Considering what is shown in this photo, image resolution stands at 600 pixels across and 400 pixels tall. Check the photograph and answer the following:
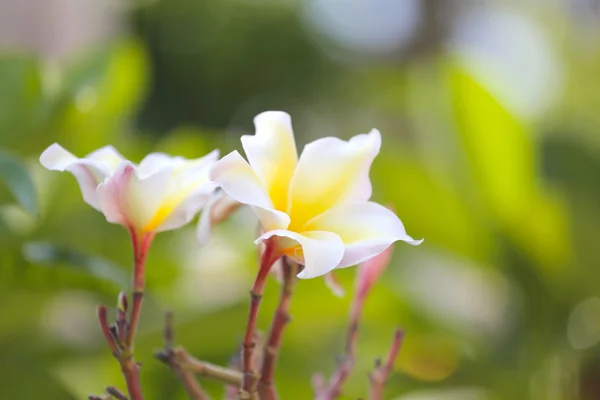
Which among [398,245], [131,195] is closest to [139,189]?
[131,195]

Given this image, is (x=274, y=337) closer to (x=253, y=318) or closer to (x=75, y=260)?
(x=253, y=318)

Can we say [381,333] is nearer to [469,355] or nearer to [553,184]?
[469,355]

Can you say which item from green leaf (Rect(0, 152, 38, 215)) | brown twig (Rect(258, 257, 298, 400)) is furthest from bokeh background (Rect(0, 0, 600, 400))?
brown twig (Rect(258, 257, 298, 400))

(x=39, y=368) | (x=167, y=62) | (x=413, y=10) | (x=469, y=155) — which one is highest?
(x=413, y=10)

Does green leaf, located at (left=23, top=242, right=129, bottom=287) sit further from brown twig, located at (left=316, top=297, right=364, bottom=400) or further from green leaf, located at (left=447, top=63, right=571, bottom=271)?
green leaf, located at (left=447, top=63, right=571, bottom=271)

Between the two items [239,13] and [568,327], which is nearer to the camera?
[568,327]

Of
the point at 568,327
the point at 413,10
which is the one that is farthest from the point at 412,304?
the point at 413,10

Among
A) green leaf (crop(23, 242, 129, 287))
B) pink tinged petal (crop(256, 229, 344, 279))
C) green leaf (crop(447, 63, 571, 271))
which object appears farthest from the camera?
green leaf (crop(447, 63, 571, 271))

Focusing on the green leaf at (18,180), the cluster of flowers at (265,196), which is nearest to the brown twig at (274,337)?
the cluster of flowers at (265,196)
